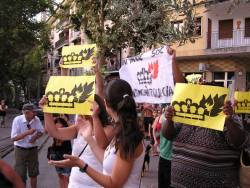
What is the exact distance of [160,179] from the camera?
561 cm

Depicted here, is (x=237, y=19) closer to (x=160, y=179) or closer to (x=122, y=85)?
(x=160, y=179)

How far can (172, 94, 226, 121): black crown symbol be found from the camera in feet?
13.1

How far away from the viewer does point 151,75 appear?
17.1ft

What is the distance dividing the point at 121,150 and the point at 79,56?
8.70ft

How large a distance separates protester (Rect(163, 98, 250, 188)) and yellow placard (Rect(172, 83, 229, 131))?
2.7 inches

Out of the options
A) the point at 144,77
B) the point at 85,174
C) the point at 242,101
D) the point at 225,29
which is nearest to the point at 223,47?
the point at 225,29

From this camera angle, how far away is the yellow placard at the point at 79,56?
224 inches

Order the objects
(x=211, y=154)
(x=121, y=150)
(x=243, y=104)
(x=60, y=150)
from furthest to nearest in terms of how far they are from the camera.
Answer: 1. (x=60, y=150)
2. (x=243, y=104)
3. (x=211, y=154)
4. (x=121, y=150)

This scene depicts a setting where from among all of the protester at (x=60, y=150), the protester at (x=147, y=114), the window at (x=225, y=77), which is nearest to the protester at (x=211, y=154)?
the protester at (x=60, y=150)

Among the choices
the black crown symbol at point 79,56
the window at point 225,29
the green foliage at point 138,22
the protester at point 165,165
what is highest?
the window at point 225,29

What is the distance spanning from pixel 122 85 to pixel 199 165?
108 centimetres

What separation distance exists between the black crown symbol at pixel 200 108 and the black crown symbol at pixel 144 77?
44.4 inches

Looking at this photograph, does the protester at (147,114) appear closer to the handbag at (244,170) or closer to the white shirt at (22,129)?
the white shirt at (22,129)

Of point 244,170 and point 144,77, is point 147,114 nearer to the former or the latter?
point 144,77
